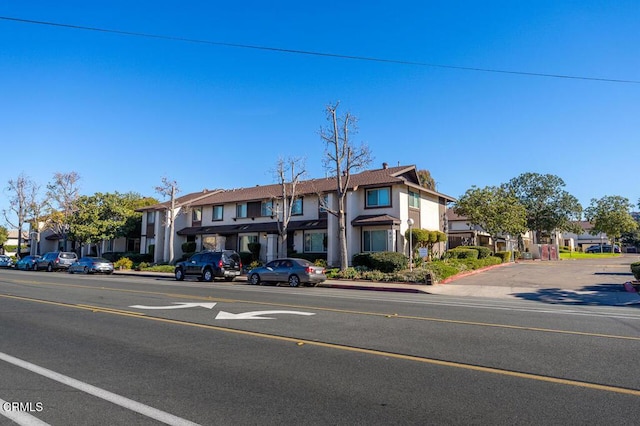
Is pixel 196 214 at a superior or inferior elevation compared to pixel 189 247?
superior

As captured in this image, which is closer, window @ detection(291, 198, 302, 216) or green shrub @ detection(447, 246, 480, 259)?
green shrub @ detection(447, 246, 480, 259)

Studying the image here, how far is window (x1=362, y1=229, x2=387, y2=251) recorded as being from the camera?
3033 cm

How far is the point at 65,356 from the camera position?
22.4ft

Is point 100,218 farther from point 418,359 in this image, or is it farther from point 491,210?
point 418,359

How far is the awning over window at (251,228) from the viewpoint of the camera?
108 ft

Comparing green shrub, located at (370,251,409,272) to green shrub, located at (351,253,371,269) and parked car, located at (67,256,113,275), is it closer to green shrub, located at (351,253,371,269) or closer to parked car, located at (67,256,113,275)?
green shrub, located at (351,253,371,269)

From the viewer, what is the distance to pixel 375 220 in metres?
29.4

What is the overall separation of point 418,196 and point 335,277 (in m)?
11.3

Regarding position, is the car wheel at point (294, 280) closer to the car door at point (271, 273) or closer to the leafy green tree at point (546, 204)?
the car door at point (271, 273)

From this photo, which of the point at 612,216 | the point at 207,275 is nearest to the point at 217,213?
the point at 207,275

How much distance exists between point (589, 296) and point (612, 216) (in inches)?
2363

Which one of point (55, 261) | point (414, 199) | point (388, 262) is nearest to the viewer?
point (388, 262)

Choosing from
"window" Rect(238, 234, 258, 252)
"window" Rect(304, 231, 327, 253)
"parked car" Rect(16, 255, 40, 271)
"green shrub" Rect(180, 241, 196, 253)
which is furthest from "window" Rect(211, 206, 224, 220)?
"parked car" Rect(16, 255, 40, 271)

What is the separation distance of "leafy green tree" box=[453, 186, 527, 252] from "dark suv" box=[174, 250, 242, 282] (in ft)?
86.0
